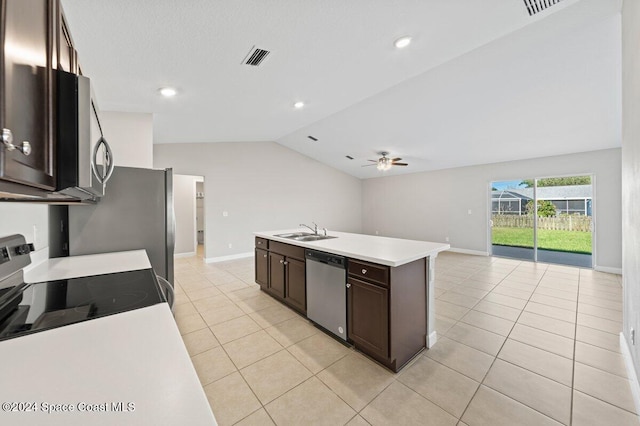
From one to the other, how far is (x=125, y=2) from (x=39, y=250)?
1.78 metres

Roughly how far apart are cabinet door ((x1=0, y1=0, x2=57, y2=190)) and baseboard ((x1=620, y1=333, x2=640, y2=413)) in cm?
313

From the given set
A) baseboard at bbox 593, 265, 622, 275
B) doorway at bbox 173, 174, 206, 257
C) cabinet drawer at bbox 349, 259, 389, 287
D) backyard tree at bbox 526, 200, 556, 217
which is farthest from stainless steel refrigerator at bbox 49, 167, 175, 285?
baseboard at bbox 593, 265, 622, 275

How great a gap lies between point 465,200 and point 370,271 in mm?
5760

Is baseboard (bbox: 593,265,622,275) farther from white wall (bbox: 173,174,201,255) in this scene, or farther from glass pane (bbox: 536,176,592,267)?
white wall (bbox: 173,174,201,255)

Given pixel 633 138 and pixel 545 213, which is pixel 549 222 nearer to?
pixel 545 213

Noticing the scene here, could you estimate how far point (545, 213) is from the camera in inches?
225

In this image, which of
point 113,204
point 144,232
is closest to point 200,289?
point 144,232

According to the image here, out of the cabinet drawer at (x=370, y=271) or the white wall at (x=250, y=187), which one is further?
the white wall at (x=250, y=187)

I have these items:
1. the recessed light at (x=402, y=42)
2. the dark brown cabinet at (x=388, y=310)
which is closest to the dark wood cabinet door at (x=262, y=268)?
the dark brown cabinet at (x=388, y=310)

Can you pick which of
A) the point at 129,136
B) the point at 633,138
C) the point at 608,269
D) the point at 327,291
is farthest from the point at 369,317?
the point at 608,269

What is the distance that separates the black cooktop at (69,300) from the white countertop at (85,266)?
0.49 feet

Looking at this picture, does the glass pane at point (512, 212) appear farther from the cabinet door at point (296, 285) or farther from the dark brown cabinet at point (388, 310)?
the cabinet door at point (296, 285)

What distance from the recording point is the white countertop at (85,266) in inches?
58.8

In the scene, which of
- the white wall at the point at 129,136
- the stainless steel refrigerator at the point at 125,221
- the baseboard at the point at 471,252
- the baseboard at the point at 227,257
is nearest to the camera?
the stainless steel refrigerator at the point at 125,221
